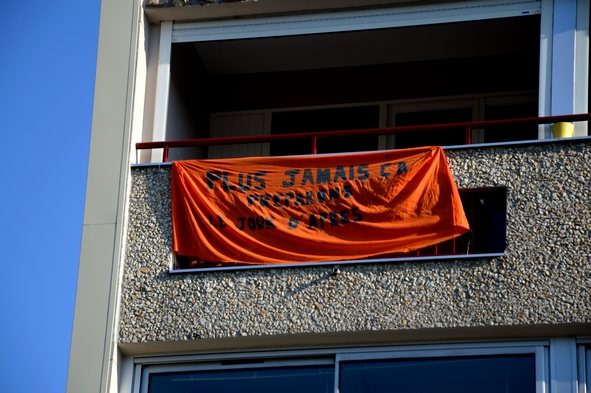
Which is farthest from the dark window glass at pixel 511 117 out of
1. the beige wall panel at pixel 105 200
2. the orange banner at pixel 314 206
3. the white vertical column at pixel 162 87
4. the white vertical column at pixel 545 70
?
the beige wall panel at pixel 105 200

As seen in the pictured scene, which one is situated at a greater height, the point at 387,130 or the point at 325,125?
the point at 325,125

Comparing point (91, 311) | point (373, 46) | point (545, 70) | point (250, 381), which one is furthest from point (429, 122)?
point (91, 311)

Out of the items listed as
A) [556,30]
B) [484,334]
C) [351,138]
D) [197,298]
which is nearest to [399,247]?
[484,334]

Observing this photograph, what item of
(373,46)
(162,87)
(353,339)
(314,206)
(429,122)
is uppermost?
(373,46)

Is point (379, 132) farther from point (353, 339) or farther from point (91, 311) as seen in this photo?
point (91, 311)

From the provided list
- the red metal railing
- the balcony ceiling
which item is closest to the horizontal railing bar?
the red metal railing

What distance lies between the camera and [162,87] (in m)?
12.1

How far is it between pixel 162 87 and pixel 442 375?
403 centimetres

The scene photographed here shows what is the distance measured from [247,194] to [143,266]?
→ 112 centimetres

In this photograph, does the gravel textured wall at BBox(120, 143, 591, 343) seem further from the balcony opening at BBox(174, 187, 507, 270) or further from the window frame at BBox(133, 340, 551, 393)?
the window frame at BBox(133, 340, 551, 393)

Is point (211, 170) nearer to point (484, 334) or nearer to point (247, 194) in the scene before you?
point (247, 194)

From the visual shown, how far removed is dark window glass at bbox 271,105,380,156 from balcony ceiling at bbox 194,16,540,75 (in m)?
0.61

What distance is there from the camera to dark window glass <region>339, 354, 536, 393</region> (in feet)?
33.0

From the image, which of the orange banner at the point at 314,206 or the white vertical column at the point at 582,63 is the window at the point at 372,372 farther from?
the white vertical column at the point at 582,63
